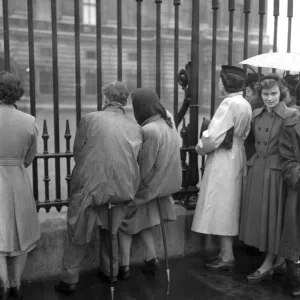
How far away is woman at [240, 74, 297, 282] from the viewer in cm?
410

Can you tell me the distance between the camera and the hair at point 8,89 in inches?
138

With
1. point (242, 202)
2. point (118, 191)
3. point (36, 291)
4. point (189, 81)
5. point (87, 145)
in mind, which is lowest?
point (36, 291)

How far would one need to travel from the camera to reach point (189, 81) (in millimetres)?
4887

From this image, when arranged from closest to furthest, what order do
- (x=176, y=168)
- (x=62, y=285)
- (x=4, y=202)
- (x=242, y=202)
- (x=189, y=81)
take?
(x=4, y=202) → (x=62, y=285) → (x=176, y=168) → (x=242, y=202) → (x=189, y=81)

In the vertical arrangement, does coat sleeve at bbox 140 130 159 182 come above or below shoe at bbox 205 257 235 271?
above

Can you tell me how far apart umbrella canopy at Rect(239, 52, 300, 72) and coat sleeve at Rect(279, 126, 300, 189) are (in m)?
0.63

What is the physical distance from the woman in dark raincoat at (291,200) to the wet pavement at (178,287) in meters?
0.30

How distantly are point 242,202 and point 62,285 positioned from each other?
5.83 feet

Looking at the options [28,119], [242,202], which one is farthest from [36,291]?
[242,202]

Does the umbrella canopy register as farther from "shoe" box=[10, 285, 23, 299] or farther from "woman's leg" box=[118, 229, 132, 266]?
"shoe" box=[10, 285, 23, 299]

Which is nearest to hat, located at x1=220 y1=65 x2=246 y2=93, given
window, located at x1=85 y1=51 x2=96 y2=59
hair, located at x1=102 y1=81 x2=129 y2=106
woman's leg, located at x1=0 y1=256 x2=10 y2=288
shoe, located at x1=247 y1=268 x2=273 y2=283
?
hair, located at x1=102 y1=81 x2=129 y2=106

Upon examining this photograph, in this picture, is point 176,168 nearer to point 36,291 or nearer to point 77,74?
point 77,74

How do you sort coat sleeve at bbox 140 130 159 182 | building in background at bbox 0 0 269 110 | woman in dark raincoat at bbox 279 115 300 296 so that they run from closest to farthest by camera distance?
woman in dark raincoat at bbox 279 115 300 296 → coat sleeve at bbox 140 130 159 182 → building in background at bbox 0 0 269 110

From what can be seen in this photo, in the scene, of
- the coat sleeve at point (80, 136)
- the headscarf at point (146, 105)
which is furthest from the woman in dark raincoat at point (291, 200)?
the coat sleeve at point (80, 136)
